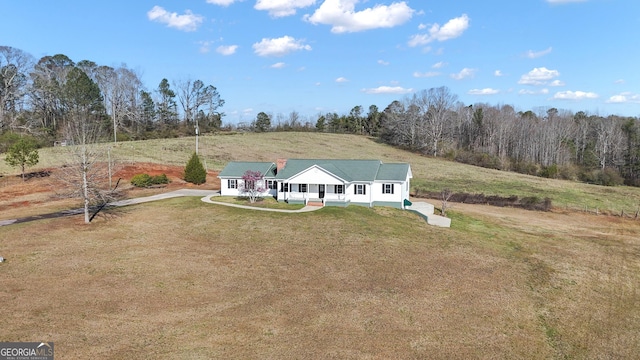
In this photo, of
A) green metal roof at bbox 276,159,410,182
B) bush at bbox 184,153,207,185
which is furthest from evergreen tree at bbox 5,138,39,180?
green metal roof at bbox 276,159,410,182

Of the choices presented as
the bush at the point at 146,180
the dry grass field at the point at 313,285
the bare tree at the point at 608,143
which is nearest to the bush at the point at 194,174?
the bush at the point at 146,180

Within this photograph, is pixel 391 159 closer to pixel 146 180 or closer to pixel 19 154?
pixel 146 180

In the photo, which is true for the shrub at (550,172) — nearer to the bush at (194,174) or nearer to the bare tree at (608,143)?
the bare tree at (608,143)

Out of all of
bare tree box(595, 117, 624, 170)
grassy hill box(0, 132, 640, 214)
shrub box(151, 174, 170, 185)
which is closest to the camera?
shrub box(151, 174, 170, 185)

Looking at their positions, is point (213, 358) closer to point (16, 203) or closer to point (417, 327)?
point (417, 327)

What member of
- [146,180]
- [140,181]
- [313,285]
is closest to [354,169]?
[313,285]

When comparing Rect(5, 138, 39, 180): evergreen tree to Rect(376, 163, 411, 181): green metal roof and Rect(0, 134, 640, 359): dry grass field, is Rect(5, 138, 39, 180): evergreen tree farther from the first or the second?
Rect(376, 163, 411, 181): green metal roof

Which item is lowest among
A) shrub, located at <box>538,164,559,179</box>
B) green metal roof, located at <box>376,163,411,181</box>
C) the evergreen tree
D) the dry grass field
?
the dry grass field

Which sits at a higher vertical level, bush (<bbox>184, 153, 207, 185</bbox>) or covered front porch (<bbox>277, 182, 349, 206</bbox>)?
bush (<bbox>184, 153, 207, 185</bbox>)

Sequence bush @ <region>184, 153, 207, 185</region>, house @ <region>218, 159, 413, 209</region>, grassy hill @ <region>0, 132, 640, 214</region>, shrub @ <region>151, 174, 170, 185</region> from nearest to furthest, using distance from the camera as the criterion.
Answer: house @ <region>218, 159, 413, 209</region> < shrub @ <region>151, 174, 170, 185</region> < bush @ <region>184, 153, 207, 185</region> < grassy hill @ <region>0, 132, 640, 214</region>
